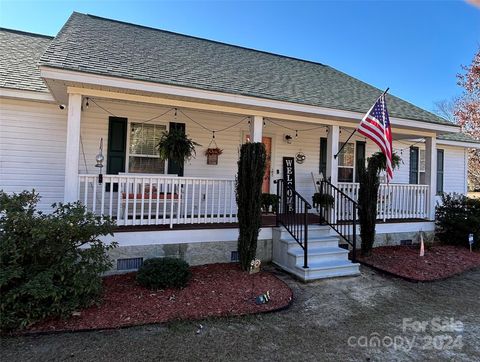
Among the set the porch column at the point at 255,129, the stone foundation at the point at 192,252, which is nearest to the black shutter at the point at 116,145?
the stone foundation at the point at 192,252

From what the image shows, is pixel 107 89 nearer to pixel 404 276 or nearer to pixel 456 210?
pixel 404 276

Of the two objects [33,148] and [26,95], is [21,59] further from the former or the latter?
[33,148]

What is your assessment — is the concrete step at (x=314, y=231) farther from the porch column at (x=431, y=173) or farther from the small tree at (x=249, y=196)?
the porch column at (x=431, y=173)

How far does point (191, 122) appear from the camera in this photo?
797cm

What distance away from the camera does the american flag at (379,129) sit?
20.7 ft

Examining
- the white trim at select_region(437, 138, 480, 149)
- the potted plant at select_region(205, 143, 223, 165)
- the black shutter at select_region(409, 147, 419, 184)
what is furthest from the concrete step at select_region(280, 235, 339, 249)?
the white trim at select_region(437, 138, 480, 149)

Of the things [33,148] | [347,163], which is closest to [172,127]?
[33,148]

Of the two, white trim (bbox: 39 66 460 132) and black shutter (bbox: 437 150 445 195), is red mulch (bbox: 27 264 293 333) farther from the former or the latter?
black shutter (bbox: 437 150 445 195)

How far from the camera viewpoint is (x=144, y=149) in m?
7.53

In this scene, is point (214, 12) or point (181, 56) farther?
point (214, 12)

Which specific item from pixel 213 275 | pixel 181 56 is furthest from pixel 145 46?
pixel 213 275

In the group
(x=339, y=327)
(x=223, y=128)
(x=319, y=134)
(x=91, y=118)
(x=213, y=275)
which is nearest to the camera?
(x=339, y=327)

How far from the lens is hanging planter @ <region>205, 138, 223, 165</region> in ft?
26.5

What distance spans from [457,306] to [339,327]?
211 cm
